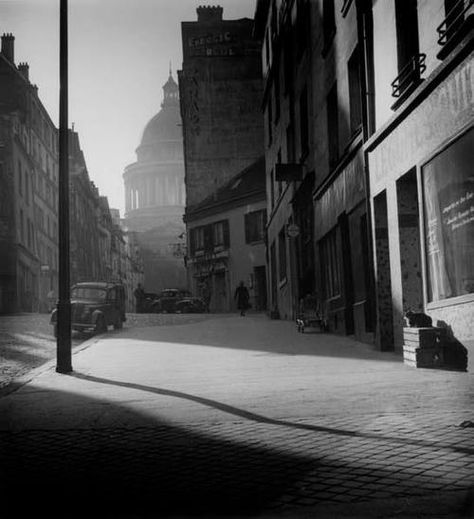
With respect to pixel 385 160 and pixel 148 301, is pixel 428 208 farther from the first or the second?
pixel 148 301

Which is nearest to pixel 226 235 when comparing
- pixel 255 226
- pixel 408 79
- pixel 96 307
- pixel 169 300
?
pixel 255 226

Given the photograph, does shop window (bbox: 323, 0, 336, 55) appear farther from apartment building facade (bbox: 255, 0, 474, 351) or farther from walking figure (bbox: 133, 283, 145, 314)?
walking figure (bbox: 133, 283, 145, 314)

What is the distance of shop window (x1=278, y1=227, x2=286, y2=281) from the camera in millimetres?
28406

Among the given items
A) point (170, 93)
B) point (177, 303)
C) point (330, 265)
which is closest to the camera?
point (330, 265)

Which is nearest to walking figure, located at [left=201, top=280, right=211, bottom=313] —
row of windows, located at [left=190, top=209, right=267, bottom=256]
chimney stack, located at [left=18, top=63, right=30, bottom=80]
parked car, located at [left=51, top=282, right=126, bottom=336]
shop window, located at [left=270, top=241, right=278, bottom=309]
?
row of windows, located at [left=190, top=209, right=267, bottom=256]

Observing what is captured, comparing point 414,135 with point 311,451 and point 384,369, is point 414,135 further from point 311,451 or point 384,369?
point 311,451

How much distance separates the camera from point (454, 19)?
9031 millimetres

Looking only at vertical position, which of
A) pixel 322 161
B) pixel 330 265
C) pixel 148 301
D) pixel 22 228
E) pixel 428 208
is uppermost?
pixel 22 228

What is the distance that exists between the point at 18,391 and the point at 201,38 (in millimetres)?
45162

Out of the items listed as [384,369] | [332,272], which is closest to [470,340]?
[384,369]

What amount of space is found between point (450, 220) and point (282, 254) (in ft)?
64.3

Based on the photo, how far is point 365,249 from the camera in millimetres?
14594

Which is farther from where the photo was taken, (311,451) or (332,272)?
(332,272)

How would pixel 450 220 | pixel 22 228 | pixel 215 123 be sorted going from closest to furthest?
pixel 450 220 < pixel 22 228 < pixel 215 123
